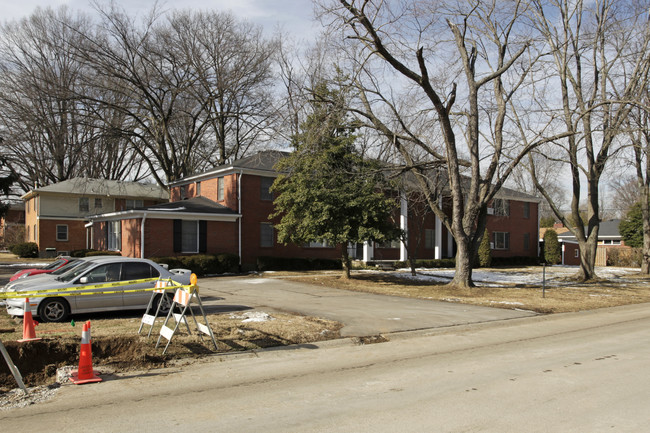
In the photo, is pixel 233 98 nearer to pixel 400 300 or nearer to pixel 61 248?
pixel 61 248

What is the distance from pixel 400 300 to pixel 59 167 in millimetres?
40494

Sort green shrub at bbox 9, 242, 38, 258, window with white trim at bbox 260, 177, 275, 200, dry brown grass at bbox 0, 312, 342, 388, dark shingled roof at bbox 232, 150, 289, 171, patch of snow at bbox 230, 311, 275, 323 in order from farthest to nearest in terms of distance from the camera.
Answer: green shrub at bbox 9, 242, 38, 258
window with white trim at bbox 260, 177, 275, 200
dark shingled roof at bbox 232, 150, 289, 171
patch of snow at bbox 230, 311, 275, 323
dry brown grass at bbox 0, 312, 342, 388

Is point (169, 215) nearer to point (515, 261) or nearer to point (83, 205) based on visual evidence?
point (83, 205)

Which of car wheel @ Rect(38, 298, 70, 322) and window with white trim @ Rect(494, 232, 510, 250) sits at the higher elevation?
window with white trim @ Rect(494, 232, 510, 250)

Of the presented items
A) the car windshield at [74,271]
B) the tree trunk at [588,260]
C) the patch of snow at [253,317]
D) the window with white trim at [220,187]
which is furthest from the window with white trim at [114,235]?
the tree trunk at [588,260]

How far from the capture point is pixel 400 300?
1712 cm

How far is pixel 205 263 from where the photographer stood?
25.7m

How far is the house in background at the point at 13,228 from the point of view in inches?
1832

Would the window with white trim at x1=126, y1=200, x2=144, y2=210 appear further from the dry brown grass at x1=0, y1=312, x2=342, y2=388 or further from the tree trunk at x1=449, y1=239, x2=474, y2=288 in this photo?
the dry brown grass at x1=0, y1=312, x2=342, y2=388

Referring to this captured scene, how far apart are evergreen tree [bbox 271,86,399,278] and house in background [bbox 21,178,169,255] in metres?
23.0

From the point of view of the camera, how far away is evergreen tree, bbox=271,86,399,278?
2153 cm

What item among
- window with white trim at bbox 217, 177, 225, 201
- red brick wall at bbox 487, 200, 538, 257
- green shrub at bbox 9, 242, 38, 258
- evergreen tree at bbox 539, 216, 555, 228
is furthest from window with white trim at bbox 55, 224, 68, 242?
evergreen tree at bbox 539, 216, 555, 228

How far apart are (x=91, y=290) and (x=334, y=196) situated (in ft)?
39.1

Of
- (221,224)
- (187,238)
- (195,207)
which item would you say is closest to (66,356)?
(187,238)
